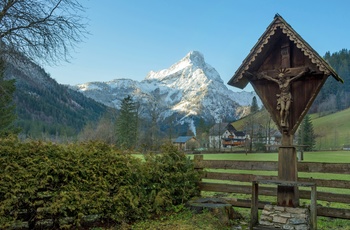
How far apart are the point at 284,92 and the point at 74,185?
5.00 meters

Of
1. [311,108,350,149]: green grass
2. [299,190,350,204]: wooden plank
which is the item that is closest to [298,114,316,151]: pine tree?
[311,108,350,149]: green grass

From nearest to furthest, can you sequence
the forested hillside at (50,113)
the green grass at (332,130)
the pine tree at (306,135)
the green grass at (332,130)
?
the pine tree at (306,135)
the green grass at (332,130)
the green grass at (332,130)
the forested hillside at (50,113)

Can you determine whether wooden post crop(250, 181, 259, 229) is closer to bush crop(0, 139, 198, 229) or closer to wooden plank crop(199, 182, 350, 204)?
wooden plank crop(199, 182, 350, 204)

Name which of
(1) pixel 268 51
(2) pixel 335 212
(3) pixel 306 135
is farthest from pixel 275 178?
(3) pixel 306 135

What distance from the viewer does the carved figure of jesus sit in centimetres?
679

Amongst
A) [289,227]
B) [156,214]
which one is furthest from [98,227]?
[289,227]

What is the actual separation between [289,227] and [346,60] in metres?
146

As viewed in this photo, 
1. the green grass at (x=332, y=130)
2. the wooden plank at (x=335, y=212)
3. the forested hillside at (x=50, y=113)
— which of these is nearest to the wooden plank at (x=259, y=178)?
the wooden plank at (x=335, y=212)

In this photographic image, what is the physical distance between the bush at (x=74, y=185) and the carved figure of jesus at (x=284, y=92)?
3338mm

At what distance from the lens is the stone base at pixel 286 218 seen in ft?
20.0

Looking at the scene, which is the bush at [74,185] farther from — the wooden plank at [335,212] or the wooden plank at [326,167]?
the wooden plank at [335,212]

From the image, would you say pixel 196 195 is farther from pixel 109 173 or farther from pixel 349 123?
pixel 349 123

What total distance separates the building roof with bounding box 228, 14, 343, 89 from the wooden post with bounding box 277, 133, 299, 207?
67.3 inches

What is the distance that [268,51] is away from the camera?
7.46m
